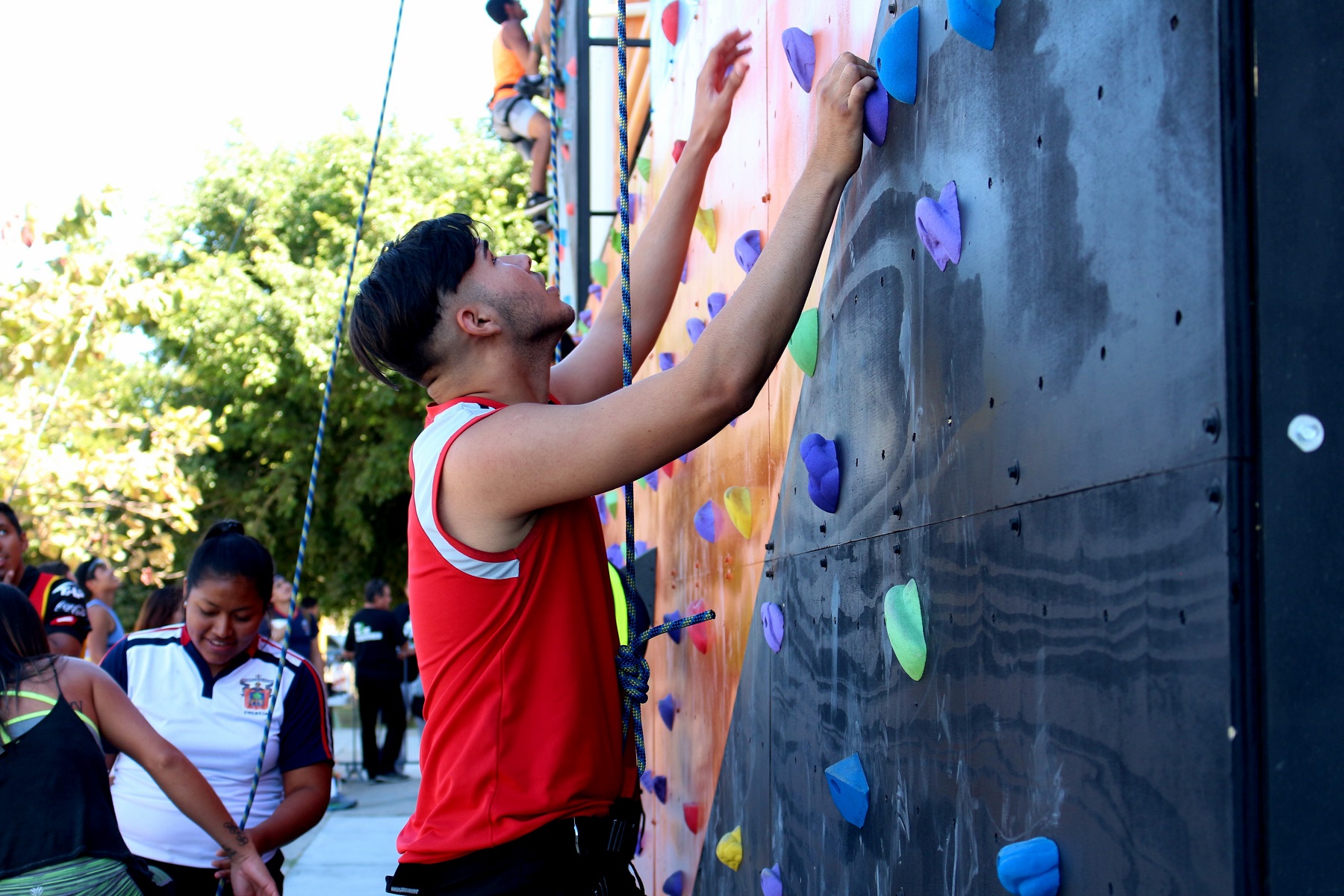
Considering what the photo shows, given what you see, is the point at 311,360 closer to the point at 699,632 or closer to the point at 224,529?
the point at 224,529

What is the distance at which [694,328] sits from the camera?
384cm

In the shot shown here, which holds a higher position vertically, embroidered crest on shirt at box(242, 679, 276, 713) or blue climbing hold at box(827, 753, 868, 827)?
blue climbing hold at box(827, 753, 868, 827)

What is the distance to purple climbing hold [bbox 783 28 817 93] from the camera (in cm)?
244

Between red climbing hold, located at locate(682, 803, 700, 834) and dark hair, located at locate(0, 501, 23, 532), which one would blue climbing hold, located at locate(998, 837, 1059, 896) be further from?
dark hair, located at locate(0, 501, 23, 532)

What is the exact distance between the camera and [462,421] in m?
2.06

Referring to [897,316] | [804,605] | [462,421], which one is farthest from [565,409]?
[804,605]

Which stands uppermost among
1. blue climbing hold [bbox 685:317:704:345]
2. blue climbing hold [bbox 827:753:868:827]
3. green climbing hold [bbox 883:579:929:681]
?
blue climbing hold [bbox 685:317:704:345]

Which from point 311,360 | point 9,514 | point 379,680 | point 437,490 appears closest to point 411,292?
point 437,490

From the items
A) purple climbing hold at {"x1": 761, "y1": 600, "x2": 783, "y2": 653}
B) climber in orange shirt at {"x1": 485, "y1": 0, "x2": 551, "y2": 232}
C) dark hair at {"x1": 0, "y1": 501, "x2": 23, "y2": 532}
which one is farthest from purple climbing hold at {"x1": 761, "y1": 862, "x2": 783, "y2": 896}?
climber in orange shirt at {"x1": 485, "y1": 0, "x2": 551, "y2": 232}

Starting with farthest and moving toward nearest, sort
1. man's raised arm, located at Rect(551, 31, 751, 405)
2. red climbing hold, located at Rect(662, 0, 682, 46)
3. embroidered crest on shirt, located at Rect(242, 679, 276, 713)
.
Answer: red climbing hold, located at Rect(662, 0, 682, 46) → embroidered crest on shirt, located at Rect(242, 679, 276, 713) → man's raised arm, located at Rect(551, 31, 751, 405)

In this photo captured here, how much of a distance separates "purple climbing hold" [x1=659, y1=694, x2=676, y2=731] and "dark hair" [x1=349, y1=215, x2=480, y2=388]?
7.12 ft

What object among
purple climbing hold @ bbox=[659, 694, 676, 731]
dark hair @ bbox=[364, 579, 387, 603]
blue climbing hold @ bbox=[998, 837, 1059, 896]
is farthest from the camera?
dark hair @ bbox=[364, 579, 387, 603]

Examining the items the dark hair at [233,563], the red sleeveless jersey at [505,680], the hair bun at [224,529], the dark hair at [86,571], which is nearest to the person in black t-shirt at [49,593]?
the hair bun at [224,529]

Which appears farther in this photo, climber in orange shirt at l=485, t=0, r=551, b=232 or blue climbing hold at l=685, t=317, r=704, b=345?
climber in orange shirt at l=485, t=0, r=551, b=232
